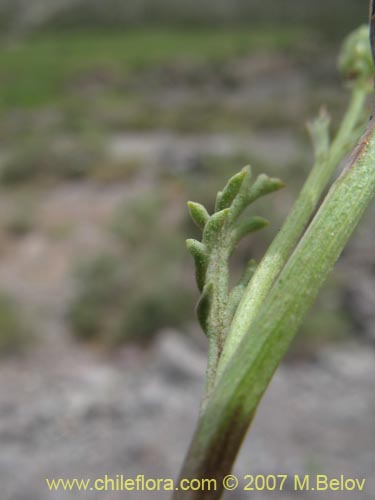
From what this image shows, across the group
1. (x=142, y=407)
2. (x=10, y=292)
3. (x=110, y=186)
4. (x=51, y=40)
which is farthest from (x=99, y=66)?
(x=142, y=407)

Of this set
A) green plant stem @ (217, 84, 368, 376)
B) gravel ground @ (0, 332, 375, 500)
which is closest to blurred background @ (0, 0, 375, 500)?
gravel ground @ (0, 332, 375, 500)

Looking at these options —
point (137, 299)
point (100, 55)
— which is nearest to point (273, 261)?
point (137, 299)

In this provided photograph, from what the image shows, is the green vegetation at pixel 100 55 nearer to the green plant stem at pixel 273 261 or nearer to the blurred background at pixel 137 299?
the blurred background at pixel 137 299

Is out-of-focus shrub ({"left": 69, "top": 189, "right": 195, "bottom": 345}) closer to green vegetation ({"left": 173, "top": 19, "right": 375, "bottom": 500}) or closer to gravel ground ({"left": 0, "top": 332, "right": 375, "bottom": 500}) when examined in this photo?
gravel ground ({"left": 0, "top": 332, "right": 375, "bottom": 500})

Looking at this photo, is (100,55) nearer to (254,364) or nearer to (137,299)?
(137,299)

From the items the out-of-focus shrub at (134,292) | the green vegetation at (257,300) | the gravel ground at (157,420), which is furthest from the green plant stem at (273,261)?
the out-of-focus shrub at (134,292)
